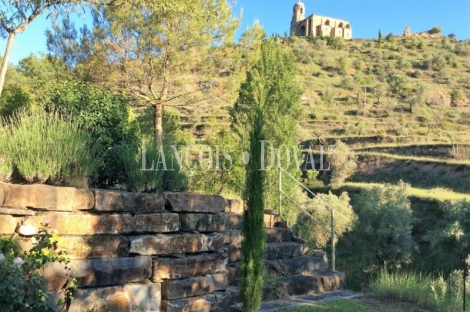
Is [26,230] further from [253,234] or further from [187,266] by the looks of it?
[253,234]

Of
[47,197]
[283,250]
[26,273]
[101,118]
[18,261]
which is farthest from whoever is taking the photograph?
[283,250]

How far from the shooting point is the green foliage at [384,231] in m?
16.6

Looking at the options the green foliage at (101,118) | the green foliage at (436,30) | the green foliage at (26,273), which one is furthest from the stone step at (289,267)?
the green foliage at (436,30)

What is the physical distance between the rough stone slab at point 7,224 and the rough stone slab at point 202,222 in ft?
6.34

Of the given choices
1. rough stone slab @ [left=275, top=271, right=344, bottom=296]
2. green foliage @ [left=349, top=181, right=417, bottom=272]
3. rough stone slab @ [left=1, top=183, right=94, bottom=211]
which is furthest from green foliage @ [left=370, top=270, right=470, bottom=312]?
green foliage @ [left=349, top=181, right=417, bottom=272]

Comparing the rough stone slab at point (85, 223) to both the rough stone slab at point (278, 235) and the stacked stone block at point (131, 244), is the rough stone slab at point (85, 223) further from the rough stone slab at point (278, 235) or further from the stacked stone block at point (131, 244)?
the rough stone slab at point (278, 235)

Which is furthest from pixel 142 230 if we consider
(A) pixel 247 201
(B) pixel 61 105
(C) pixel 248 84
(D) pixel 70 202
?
(C) pixel 248 84

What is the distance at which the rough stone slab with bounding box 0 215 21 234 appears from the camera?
396 centimetres

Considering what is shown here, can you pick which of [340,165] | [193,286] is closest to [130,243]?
[193,286]

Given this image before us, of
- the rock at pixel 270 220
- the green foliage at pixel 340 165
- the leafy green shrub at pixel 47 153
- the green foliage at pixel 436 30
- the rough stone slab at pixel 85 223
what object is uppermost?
the green foliage at pixel 436 30

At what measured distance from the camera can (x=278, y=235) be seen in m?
7.70

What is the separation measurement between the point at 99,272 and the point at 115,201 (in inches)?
31.0

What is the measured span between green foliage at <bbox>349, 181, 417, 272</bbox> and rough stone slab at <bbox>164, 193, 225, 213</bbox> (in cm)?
1223

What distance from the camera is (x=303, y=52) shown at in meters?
47.4
